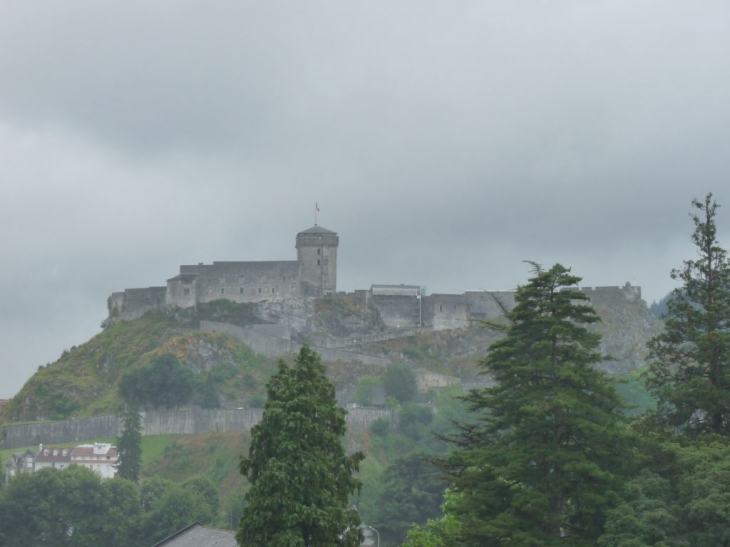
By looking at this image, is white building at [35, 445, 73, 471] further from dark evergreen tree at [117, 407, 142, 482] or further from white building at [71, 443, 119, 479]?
dark evergreen tree at [117, 407, 142, 482]

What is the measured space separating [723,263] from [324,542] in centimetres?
1468

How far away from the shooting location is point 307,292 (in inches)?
5645

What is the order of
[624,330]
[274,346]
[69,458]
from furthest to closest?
[624,330]
[274,346]
[69,458]

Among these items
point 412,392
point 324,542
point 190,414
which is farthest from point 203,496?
point 324,542

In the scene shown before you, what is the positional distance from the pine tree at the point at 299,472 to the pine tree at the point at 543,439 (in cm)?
353

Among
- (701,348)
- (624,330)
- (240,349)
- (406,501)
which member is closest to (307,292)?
(240,349)

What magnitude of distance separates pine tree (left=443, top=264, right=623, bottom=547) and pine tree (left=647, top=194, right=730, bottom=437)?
1.94 meters

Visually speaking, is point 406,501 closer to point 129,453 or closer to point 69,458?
point 129,453

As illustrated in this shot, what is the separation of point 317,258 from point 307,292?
371 cm

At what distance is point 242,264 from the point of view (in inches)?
5591

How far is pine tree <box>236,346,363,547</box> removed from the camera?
42.5m

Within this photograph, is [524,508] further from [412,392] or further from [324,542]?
[412,392]

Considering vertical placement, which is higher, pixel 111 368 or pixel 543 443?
pixel 111 368

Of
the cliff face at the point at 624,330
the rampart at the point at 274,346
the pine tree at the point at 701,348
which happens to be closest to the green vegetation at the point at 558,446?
the pine tree at the point at 701,348
